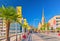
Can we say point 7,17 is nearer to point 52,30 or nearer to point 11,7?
point 11,7

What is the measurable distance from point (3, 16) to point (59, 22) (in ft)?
564

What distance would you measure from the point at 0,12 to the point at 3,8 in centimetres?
50

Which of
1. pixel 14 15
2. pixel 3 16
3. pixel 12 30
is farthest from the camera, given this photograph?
pixel 12 30

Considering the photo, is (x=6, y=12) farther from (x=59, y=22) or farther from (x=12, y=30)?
(x=59, y=22)

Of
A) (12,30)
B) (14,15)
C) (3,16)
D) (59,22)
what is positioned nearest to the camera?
(3,16)

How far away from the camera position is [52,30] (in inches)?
7628

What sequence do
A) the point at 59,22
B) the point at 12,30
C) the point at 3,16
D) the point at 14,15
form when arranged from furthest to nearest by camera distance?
the point at 59,22 → the point at 12,30 → the point at 14,15 → the point at 3,16

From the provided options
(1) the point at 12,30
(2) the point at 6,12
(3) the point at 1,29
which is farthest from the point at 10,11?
(3) the point at 1,29

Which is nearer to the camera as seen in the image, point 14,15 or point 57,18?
point 14,15

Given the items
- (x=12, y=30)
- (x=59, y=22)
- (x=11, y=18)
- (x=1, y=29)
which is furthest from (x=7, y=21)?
(x=59, y=22)

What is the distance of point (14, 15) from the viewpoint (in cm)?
2156

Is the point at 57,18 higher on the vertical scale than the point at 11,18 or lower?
higher

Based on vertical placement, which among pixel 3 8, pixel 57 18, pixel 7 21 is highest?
pixel 57 18

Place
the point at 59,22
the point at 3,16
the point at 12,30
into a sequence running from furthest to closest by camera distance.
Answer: the point at 59,22, the point at 12,30, the point at 3,16
